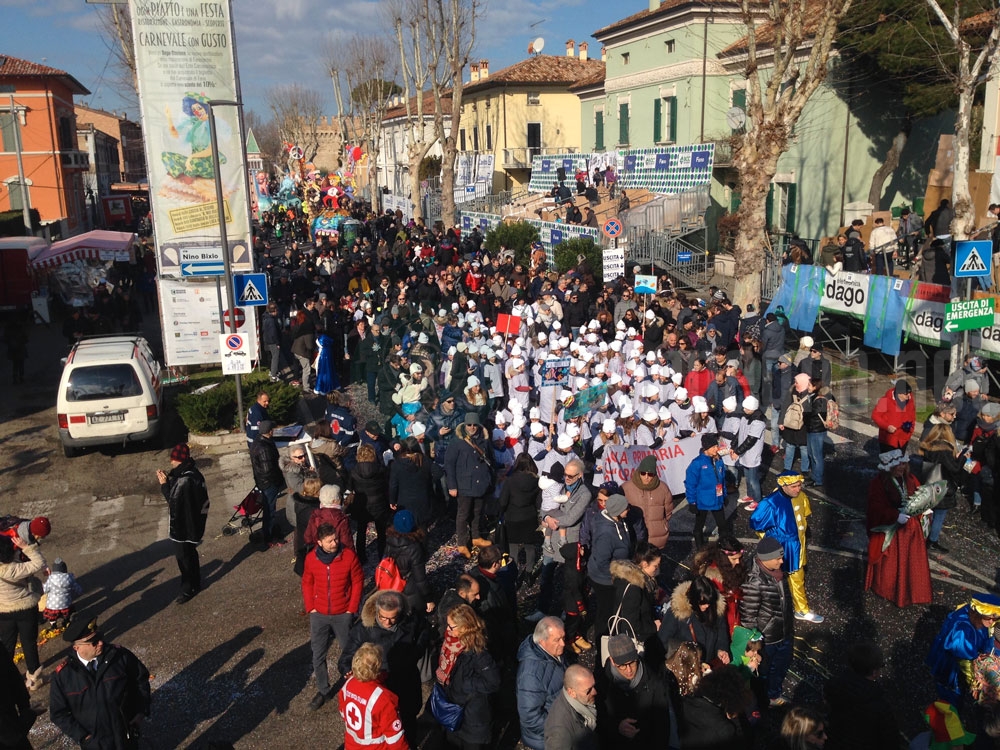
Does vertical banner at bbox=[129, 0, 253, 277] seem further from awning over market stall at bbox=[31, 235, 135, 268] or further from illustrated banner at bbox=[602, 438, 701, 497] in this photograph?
awning over market stall at bbox=[31, 235, 135, 268]

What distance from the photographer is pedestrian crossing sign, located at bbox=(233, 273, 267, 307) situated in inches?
560

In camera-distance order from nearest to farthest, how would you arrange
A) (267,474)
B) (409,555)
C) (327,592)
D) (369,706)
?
(369,706), (327,592), (409,555), (267,474)

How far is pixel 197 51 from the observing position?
55.3 ft

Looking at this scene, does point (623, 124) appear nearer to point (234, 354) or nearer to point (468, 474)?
point (234, 354)

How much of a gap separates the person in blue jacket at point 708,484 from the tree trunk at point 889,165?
20.3 meters

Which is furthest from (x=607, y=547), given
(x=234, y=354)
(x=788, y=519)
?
(x=234, y=354)

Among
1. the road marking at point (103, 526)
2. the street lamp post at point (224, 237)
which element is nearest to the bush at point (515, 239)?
the street lamp post at point (224, 237)

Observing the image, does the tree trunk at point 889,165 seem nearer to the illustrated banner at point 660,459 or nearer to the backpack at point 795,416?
the backpack at point 795,416

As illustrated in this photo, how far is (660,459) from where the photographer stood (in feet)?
34.2

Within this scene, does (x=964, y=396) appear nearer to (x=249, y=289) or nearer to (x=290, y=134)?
(x=249, y=289)

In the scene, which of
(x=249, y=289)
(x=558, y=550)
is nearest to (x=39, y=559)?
(x=558, y=550)

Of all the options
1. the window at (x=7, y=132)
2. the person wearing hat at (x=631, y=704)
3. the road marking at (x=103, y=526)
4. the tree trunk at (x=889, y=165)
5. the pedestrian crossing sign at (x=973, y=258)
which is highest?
the window at (x=7, y=132)

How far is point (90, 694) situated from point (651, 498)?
490 centimetres

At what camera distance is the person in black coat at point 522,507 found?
8.35 meters
